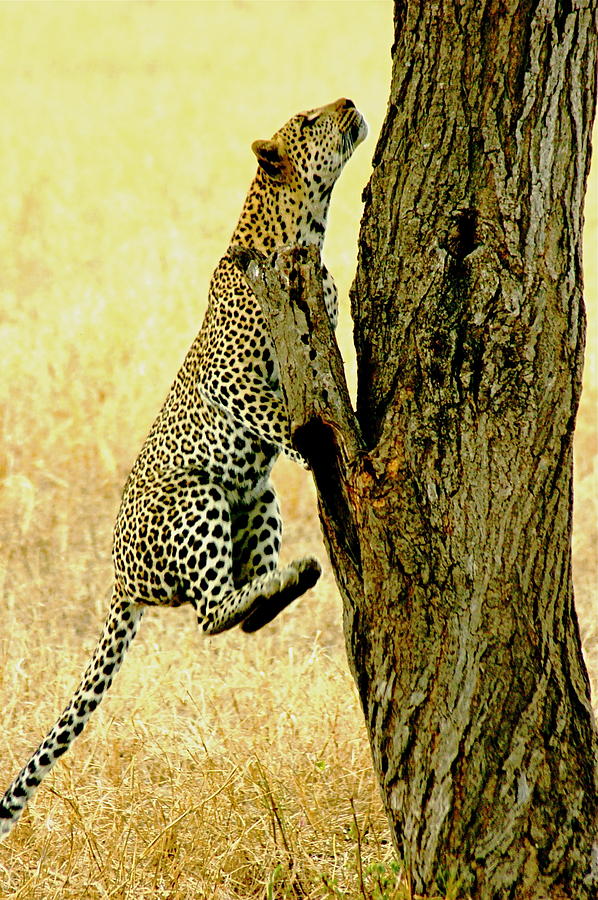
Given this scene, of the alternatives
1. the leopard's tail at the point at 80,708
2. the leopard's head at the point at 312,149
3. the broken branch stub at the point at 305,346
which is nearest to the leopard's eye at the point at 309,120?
the leopard's head at the point at 312,149

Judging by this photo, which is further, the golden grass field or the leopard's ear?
the leopard's ear

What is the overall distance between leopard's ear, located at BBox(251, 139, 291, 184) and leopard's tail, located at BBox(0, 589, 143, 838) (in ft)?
5.93

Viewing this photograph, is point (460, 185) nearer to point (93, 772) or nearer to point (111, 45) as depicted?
point (93, 772)

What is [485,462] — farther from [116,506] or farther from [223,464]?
[116,506]

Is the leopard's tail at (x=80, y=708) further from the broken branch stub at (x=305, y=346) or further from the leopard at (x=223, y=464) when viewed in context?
the broken branch stub at (x=305, y=346)

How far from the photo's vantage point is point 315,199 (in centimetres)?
524

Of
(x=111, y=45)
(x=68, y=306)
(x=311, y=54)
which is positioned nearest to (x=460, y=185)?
(x=68, y=306)

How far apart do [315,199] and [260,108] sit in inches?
487

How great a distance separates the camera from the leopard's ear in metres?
5.16

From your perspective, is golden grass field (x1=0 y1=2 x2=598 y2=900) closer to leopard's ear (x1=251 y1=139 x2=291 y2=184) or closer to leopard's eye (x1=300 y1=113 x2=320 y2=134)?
leopard's ear (x1=251 y1=139 x2=291 y2=184)

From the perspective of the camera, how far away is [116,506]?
27.6 feet

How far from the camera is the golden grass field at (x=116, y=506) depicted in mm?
4410

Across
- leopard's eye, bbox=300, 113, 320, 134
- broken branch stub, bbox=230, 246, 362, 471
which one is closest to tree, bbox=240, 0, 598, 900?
broken branch stub, bbox=230, 246, 362, 471

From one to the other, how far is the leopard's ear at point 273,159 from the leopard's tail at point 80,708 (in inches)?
71.2
